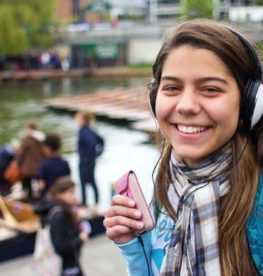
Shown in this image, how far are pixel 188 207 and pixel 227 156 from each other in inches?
4.4

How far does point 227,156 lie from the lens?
109 cm

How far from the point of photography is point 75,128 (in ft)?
60.5

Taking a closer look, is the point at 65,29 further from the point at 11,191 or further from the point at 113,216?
the point at 113,216

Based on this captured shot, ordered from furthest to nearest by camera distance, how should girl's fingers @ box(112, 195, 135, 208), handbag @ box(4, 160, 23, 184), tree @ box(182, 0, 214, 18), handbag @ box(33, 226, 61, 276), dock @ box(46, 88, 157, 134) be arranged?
dock @ box(46, 88, 157, 134), handbag @ box(4, 160, 23, 184), handbag @ box(33, 226, 61, 276), tree @ box(182, 0, 214, 18), girl's fingers @ box(112, 195, 135, 208)

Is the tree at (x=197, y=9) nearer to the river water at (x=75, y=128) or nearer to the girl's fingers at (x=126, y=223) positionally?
the river water at (x=75, y=128)

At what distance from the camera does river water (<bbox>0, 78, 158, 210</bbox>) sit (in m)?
10.0

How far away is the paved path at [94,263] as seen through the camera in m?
5.39

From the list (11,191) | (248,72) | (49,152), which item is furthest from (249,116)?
(11,191)

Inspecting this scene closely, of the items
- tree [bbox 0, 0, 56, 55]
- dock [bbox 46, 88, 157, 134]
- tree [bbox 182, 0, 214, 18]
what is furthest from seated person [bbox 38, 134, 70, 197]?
tree [bbox 0, 0, 56, 55]

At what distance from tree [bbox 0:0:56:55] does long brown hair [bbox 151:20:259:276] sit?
39.1m

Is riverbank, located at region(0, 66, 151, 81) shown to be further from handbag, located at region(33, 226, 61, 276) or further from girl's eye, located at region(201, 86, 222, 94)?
girl's eye, located at region(201, 86, 222, 94)

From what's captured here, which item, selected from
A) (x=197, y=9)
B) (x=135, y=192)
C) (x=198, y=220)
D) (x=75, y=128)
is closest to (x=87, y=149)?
(x=197, y=9)

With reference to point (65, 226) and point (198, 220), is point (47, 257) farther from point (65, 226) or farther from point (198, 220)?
point (198, 220)

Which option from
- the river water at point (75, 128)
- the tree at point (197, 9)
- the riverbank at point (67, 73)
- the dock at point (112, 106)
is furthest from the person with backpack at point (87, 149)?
the riverbank at point (67, 73)
